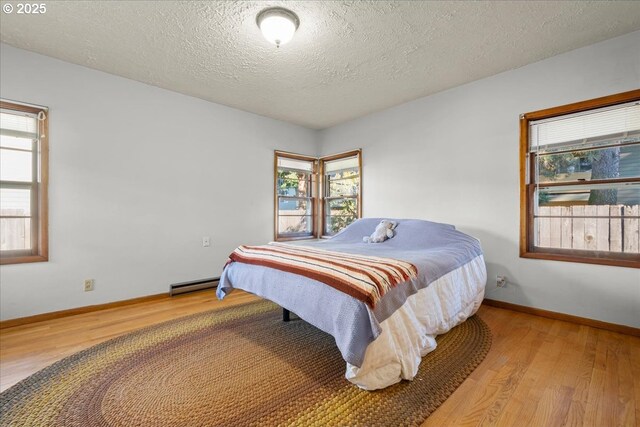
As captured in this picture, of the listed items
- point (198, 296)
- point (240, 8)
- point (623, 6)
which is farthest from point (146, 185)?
point (623, 6)

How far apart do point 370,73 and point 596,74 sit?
6.46 ft

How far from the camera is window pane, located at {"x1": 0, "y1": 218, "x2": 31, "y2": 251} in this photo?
96.5 inches

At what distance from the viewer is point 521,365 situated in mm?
1794

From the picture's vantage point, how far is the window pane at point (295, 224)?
4.53 m

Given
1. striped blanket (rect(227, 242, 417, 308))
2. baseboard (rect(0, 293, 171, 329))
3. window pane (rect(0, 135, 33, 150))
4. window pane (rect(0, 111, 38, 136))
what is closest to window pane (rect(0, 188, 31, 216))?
window pane (rect(0, 135, 33, 150))

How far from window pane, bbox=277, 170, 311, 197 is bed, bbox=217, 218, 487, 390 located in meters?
2.23

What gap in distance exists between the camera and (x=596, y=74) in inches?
94.0

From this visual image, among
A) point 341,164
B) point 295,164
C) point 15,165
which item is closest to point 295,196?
point 295,164

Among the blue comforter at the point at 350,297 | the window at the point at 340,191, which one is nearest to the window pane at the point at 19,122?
the blue comforter at the point at 350,297

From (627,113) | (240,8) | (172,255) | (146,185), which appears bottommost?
(172,255)

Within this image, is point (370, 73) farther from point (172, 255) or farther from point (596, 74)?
point (172, 255)

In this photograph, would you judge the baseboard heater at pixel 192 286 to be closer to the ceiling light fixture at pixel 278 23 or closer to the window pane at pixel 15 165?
the window pane at pixel 15 165

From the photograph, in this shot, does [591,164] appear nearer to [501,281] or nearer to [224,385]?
[501,281]

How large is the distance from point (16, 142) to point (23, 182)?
0.37m
